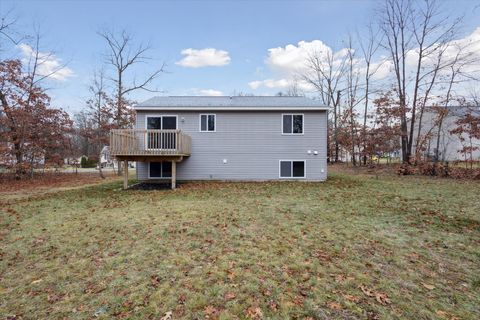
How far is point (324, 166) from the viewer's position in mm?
13430

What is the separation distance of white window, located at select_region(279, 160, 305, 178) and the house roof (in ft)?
9.46

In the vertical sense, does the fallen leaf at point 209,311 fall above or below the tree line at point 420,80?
below

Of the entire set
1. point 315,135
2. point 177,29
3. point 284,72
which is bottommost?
point 315,135

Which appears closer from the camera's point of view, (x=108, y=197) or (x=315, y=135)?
(x=108, y=197)

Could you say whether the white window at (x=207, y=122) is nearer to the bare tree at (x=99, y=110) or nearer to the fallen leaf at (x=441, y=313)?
the bare tree at (x=99, y=110)

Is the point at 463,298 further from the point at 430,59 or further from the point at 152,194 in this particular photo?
the point at 430,59

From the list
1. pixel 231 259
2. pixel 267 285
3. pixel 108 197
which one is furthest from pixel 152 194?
pixel 267 285

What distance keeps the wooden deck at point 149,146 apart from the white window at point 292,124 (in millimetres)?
5272

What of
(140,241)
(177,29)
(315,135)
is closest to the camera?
(140,241)

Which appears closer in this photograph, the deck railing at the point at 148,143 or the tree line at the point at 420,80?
the deck railing at the point at 148,143

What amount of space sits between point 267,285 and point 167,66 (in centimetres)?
2090

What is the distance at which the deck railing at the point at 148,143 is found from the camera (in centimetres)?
1057

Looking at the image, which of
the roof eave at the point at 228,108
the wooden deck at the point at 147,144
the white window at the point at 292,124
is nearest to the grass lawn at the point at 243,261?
the wooden deck at the point at 147,144

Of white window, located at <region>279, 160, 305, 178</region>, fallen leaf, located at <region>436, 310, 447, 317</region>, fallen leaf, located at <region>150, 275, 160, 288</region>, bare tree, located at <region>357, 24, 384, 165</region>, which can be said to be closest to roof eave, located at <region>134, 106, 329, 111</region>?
white window, located at <region>279, 160, 305, 178</region>
